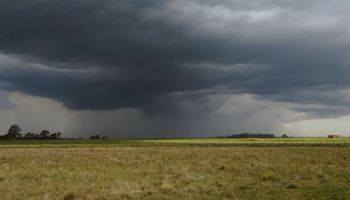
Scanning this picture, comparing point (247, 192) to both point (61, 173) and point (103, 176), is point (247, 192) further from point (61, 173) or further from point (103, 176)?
point (61, 173)

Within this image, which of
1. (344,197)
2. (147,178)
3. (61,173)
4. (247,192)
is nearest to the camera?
(344,197)

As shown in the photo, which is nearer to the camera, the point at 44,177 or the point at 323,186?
the point at 323,186

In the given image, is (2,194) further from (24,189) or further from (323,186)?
(323,186)

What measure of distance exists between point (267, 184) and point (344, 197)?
5.39 meters

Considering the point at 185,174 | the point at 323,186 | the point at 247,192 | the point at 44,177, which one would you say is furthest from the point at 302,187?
the point at 44,177

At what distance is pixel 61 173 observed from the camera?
31078 millimetres

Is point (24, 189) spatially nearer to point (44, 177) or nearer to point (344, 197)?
point (44, 177)

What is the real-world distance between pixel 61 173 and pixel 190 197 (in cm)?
1444

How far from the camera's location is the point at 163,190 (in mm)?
21656

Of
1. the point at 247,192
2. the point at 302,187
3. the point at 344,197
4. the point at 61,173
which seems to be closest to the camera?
the point at 344,197

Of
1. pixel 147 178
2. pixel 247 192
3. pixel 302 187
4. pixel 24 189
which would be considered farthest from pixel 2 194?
pixel 302 187

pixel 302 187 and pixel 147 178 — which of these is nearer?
pixel 302 187

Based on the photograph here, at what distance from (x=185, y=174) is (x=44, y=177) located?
30.5ft

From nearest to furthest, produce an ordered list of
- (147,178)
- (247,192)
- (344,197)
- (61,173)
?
1. (344,197)
2. (247,192)
3. (147,178)
4. (61,173)
